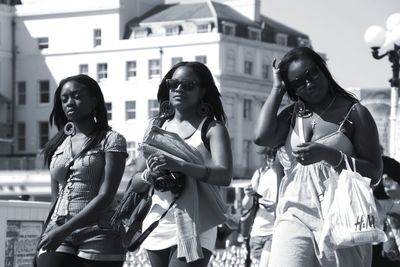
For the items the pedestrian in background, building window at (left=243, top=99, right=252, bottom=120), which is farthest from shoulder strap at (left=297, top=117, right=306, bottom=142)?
building window at (left=243, top=99, right=252, bottom=120)

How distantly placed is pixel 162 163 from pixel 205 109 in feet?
1.79

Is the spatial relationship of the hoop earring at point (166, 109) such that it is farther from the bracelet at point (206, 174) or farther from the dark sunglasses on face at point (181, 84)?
the bracelet at point (206, 174)

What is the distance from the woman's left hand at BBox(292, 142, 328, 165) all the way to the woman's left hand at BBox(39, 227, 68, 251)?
4.54 feet

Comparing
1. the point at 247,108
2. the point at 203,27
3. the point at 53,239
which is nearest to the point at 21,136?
the point at 203,27

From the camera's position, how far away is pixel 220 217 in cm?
777

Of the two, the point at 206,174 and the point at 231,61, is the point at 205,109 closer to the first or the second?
the point at 206,174

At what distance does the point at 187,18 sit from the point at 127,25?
4866 mm

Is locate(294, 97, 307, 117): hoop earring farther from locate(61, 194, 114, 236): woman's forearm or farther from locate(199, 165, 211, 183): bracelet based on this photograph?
locate(61, 194, 114, 236): woman's forearm

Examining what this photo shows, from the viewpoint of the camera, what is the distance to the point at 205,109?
7918 mm

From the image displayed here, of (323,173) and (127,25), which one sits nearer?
(323,173)

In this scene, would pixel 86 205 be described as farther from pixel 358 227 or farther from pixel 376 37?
pixel 376 37

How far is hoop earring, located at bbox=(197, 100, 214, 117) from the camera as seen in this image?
7.90 metres

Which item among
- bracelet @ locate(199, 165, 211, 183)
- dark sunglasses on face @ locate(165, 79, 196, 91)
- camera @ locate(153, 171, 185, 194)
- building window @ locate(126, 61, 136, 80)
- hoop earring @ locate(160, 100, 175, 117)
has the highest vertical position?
building window @ locate(126, 61, 136, 80)

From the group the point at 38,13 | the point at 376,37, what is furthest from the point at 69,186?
the point at 38,13
